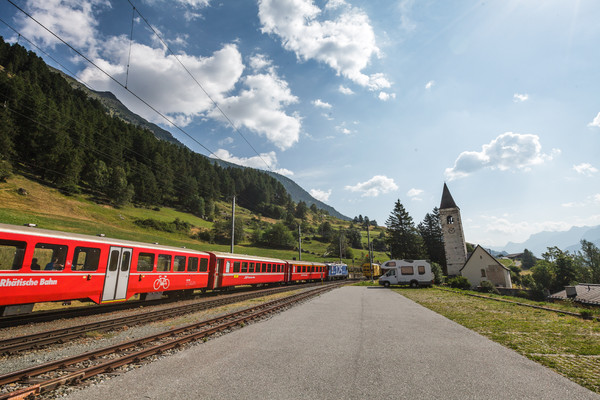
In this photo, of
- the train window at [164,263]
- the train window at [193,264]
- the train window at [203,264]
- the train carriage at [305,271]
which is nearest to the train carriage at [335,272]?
the train carriage at [305,271]

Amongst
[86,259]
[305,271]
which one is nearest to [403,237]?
[305,271]

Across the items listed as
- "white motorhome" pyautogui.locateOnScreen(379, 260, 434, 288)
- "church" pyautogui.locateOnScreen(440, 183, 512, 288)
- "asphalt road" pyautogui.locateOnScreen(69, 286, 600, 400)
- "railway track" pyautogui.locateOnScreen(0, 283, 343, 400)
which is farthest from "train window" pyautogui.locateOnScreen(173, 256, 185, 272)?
"church" pyautogui.locateOnScreen(440, 183, 512, 288)

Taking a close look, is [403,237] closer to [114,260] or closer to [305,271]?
[305,271]

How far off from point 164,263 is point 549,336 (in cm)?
1638

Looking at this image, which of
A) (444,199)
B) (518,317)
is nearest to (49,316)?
(518,317)

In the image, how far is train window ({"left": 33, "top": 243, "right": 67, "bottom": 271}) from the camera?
368 inches

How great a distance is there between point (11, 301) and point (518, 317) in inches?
731

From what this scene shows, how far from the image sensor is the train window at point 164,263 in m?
14.6

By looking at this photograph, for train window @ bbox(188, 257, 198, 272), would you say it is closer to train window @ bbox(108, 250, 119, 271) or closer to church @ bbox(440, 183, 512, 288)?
train window @ bbox(108, 250, 119, 271)

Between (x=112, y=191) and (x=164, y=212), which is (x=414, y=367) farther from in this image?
(x=164, y=212)

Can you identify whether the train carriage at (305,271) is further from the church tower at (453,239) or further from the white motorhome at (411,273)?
the church tower at (453,239)

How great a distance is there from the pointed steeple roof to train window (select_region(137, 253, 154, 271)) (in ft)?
193

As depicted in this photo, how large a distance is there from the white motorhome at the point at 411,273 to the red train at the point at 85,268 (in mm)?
19089

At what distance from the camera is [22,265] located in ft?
29.0
